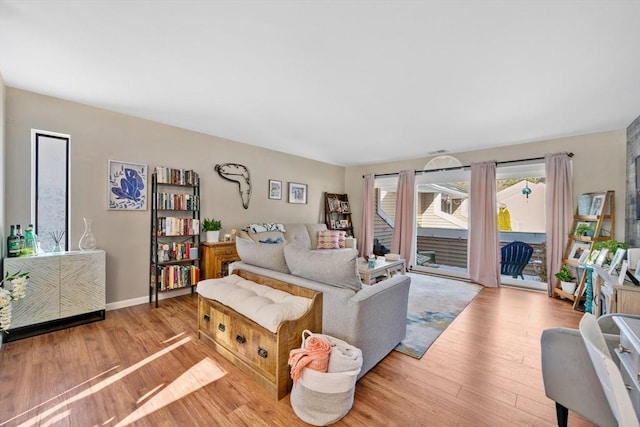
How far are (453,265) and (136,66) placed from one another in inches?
221

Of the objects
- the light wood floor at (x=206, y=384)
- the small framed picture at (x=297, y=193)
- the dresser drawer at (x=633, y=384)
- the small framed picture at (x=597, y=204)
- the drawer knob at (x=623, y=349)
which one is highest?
the small framed picture at (x=297, y=193)

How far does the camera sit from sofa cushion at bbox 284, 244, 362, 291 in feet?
6.19

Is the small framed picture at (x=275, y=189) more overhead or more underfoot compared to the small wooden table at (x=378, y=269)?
more overhead

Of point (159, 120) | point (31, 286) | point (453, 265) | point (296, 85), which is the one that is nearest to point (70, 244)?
point (31, 286)

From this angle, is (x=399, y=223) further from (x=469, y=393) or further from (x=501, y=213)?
(x=469, y=393)

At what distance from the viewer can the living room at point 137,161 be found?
2.60 m

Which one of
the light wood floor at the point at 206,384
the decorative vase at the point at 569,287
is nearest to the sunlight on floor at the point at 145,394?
the light wood floor at the point at 206,384

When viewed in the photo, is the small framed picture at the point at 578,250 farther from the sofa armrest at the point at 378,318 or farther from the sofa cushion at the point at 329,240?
the sofa cushion at the point at 329,240

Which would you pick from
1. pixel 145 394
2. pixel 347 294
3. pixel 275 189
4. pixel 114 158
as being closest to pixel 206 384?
pixel 145 394

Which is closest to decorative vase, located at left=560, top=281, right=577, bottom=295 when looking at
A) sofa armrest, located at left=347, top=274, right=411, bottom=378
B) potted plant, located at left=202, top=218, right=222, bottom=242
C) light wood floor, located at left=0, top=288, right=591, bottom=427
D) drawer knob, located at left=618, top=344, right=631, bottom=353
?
light wood floor, located at left=0, top=288, right=591, bottom=427

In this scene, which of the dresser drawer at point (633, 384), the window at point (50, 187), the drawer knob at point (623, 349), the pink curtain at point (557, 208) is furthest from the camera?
the pink curtain at point (557, 208)

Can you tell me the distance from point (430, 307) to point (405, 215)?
241 cm

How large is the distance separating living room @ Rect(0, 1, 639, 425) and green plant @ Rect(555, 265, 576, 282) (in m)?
0.33

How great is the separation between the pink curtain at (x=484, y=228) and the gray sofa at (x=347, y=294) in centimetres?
289
